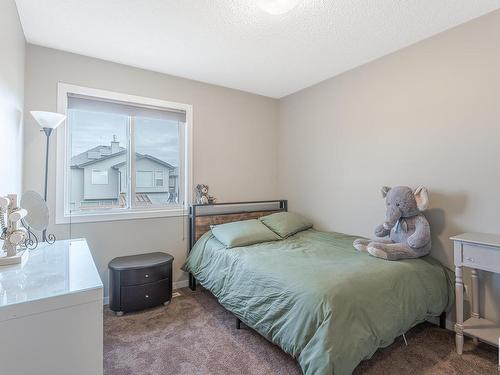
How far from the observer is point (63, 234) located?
2.54 metres

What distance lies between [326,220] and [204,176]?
160 centimetres

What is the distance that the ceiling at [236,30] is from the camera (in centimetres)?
193

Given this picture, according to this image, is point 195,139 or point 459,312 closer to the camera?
point 459,312


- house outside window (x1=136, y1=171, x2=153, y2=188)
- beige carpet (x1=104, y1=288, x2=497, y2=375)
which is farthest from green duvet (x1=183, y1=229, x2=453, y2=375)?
house outside window (x1=136, y1=171, x2=153, y2=188)

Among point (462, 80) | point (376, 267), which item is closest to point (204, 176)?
point (376, 267)

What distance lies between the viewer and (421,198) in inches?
88.6

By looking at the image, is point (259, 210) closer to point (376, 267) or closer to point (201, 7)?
point (376, 267)

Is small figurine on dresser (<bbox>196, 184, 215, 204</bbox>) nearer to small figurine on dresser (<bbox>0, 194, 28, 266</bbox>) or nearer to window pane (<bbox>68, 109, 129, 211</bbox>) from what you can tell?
window pane (<bbox>68, 109, 129, 211</bbox>)

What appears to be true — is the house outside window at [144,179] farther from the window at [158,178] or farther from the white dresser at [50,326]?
the white dresser at [50,326]

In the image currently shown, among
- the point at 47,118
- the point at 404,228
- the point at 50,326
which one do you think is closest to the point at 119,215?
the point at 47,118

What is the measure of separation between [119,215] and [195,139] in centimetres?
122

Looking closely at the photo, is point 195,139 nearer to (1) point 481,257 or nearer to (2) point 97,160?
(2) point 97,160

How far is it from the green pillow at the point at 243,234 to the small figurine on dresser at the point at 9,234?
159cm

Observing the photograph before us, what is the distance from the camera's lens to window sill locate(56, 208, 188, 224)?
2570 millimetres
